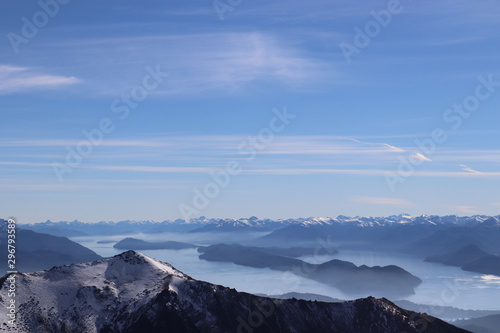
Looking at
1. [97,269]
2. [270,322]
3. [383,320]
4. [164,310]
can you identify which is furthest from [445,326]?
[97,269]

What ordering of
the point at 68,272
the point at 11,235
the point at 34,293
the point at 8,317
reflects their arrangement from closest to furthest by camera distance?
the point at 11,235 < the point at 8,317 < the point at 34,293 < the point at 68,272

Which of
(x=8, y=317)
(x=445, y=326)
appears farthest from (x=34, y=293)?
(x=445, y=326)

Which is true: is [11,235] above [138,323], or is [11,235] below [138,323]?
above

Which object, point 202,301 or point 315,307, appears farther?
point 315,307

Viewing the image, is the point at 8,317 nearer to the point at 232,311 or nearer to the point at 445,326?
the point at 232,311

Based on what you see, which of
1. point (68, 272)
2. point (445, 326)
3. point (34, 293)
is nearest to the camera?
point (34, 293)

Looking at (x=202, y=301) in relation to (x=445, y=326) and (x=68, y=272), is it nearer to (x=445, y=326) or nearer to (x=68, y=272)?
(x=68, y=272)
